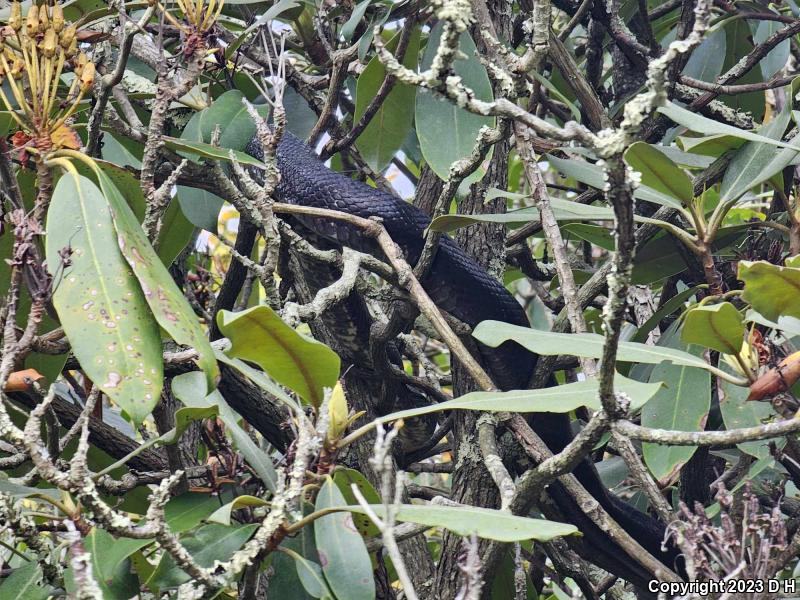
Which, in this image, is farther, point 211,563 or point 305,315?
point 305,315

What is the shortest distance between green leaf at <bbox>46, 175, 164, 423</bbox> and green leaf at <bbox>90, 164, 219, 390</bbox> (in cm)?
2

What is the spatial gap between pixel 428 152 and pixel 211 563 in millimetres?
965

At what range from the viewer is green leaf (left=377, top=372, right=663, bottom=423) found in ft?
4.20

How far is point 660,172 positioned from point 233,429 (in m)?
0.94

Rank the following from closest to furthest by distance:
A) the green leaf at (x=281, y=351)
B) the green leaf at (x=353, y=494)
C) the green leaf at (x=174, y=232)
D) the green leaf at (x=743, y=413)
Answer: the green leaf at (x=281, y=351), the green leaf at (x=353, y=494), the green leaf at (x=743, y=413), the green leaf at (x=174, y=232)

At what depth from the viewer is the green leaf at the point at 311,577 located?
127 centimetres

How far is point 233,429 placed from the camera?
4.72 feet

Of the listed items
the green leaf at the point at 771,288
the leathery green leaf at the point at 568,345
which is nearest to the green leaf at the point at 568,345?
the leathery green leaf at the point at 568,345

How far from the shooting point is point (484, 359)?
6.84 ft

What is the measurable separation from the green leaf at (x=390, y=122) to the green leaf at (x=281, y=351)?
1.00 m

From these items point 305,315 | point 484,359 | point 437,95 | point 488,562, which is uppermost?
point 437,95

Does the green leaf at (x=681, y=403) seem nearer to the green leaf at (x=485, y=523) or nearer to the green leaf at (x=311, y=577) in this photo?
the green leaf at (x=485, y=523)

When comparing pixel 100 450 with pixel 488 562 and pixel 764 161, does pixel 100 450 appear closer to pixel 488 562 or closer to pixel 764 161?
pixel 488 562

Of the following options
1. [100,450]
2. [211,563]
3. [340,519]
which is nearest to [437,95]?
[340,519]
